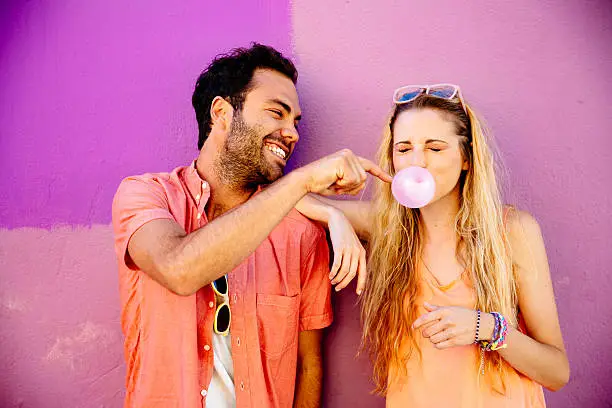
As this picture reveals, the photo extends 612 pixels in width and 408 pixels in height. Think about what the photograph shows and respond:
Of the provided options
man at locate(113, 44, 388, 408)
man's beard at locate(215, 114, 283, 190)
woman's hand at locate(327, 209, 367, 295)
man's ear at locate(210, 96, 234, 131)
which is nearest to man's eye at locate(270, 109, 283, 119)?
man at locate(113, 44, 388, 408)

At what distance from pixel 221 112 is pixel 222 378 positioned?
126 centimetres

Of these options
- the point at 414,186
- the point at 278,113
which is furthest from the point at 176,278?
the point at 278,113

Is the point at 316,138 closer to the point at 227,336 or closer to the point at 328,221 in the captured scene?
the point at 328,221

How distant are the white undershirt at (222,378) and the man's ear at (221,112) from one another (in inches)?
40.0

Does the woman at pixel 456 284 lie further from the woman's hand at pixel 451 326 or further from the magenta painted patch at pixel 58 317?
the magenta painted patch at pixel 58 317

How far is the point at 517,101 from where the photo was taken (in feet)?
7.64

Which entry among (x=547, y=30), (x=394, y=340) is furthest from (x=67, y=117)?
(x=547, y=30)

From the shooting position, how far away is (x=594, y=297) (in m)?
2.25

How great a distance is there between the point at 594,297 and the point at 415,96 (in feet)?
4.26

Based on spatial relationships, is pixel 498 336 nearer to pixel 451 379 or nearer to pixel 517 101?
pixel 451 379

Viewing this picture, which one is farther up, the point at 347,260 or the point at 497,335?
the point at 347,260

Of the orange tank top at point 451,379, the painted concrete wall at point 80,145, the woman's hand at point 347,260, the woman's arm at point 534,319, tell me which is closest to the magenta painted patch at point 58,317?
the painted concrete wall at point 80,145

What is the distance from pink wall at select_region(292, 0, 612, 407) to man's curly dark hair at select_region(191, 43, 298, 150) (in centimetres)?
23

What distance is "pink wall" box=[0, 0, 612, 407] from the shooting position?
2.27 m
